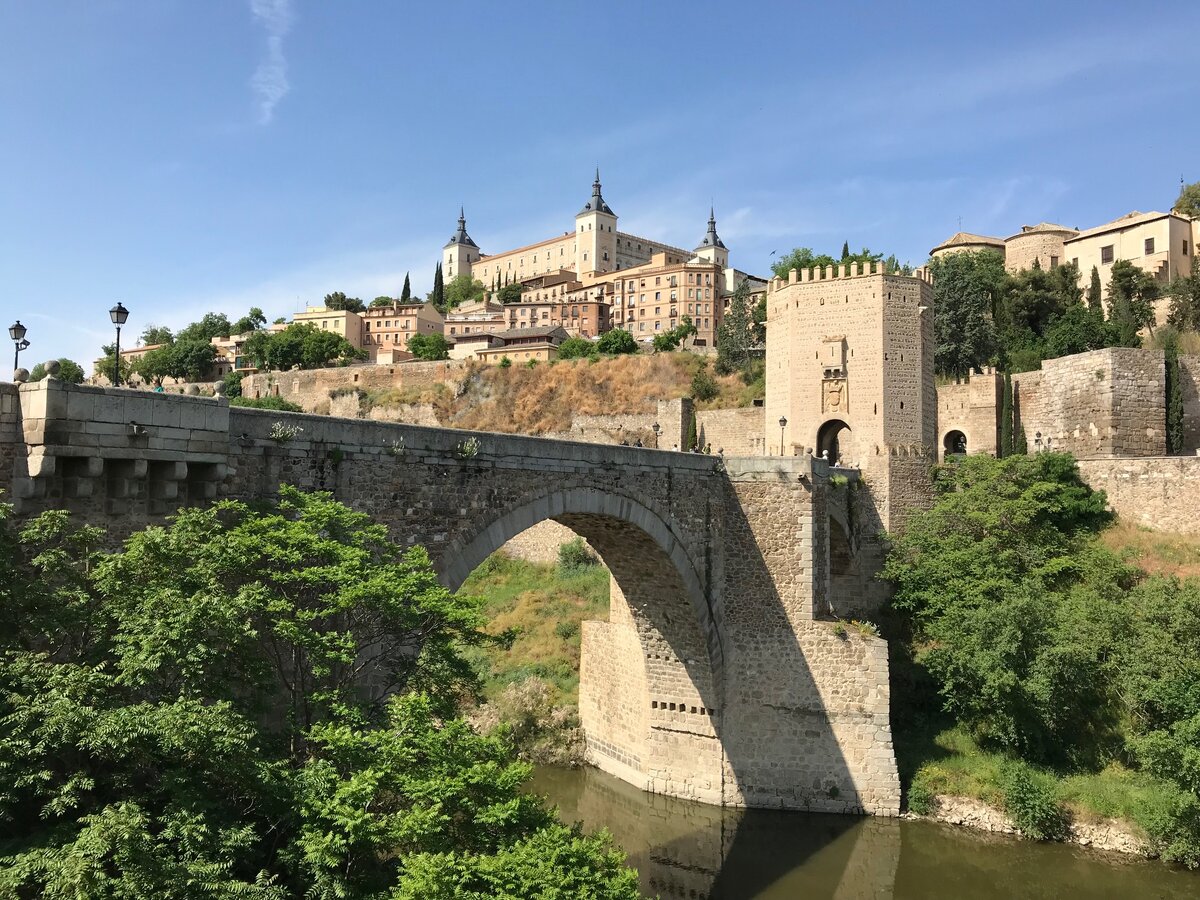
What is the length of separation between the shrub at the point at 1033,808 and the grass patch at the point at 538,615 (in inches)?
452

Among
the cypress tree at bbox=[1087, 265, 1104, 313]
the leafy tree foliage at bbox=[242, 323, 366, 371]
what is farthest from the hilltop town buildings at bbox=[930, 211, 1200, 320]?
the leafy tree foliage at bbox=[242, 323, 366, 371]

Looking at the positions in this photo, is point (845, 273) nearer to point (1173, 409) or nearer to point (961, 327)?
point (1173, 409)

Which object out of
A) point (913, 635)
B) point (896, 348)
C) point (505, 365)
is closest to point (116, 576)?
point (913, 635)

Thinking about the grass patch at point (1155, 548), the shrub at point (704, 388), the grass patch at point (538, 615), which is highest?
the shrub at point (704, 388)

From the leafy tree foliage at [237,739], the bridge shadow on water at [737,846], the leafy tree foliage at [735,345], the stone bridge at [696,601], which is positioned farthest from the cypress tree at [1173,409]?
the leafy tree foliage at [237,739]

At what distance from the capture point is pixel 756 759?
20422 millimetres

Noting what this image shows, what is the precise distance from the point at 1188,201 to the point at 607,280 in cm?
5105

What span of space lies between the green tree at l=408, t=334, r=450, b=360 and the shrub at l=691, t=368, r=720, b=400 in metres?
28.4

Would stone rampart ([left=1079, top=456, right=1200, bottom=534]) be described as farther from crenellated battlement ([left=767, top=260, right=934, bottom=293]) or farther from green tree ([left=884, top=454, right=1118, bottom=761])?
crenellated battlement ([left=767, top=260, right=934, bottom=293])

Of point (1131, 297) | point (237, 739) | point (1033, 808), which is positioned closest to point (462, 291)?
point (1131, 297)

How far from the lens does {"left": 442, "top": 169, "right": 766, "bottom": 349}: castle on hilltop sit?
8111 cm

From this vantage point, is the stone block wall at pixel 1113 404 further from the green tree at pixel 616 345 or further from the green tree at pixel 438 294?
the green tree at pixel 438 294

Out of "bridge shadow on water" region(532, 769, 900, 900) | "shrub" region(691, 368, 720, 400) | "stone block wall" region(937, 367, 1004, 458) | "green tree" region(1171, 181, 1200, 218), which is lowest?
"bridge shadow on water" region(532, 769, 900, 900)

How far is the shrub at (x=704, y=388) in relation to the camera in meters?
47.2
